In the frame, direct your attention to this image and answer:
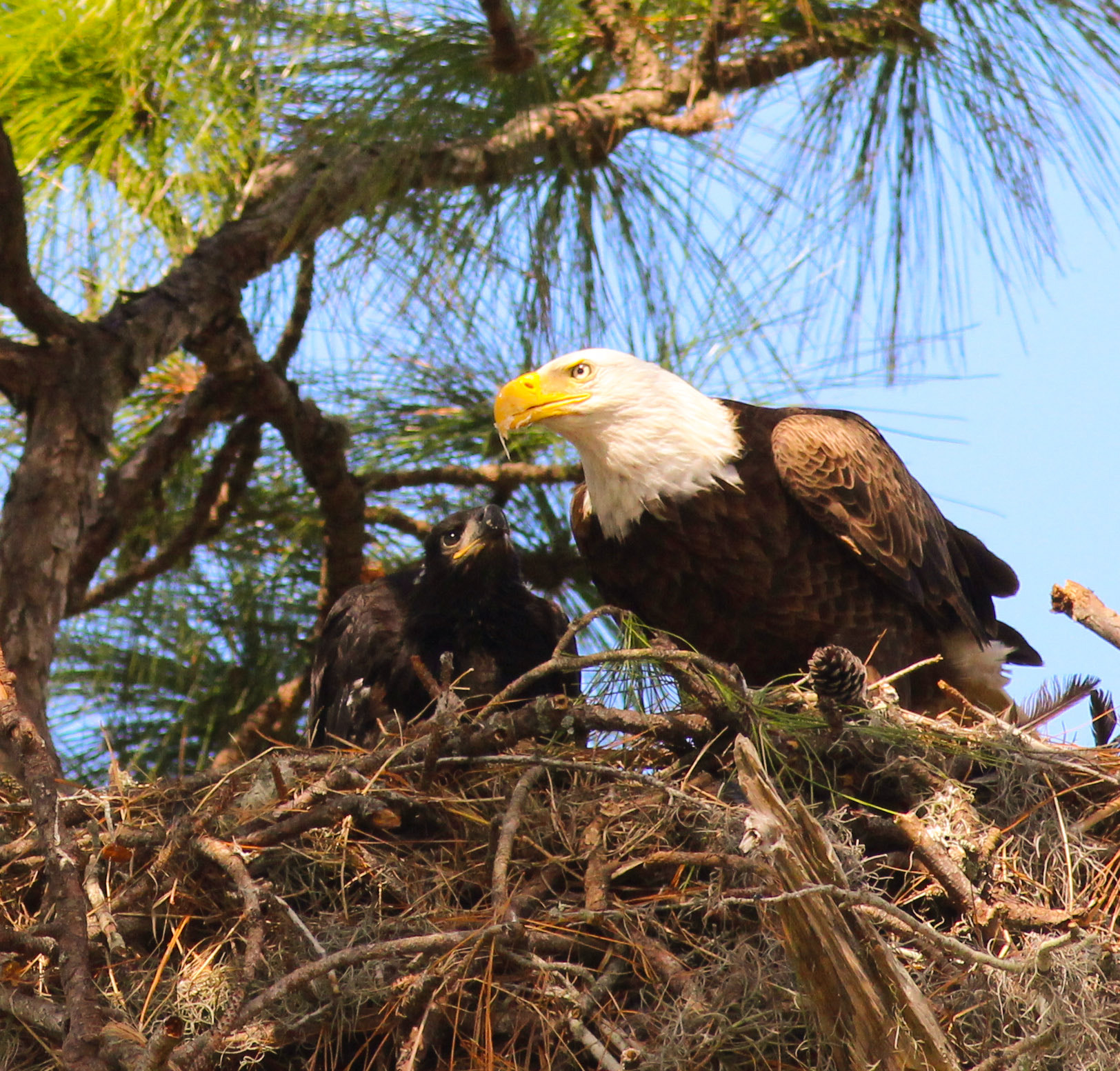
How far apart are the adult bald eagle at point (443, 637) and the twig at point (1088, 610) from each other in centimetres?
146

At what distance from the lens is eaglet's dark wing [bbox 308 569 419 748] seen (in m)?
4.64

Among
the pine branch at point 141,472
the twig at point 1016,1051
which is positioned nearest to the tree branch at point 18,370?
the pine branch at point 141,472

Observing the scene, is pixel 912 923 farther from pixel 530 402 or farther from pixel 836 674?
pixel 530 402

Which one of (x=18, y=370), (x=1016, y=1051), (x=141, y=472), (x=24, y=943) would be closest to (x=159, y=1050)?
(x=24, y=943)

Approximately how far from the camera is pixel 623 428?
13.7 ft

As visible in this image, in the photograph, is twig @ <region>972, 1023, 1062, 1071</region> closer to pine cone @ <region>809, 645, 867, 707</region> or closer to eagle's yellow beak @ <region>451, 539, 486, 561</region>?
pine cone @ <region>809, 645, 867, 707</region>

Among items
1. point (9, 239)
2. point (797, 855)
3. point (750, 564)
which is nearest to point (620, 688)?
point (750, 564)

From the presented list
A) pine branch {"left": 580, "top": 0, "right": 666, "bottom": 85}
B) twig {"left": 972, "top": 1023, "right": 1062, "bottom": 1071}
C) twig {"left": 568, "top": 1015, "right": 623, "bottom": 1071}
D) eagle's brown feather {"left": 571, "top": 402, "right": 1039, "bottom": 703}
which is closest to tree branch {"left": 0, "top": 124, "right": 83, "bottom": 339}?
eagle's brown feather {"left": 571, "top": 402, "right": 1039, "bottom": 703}

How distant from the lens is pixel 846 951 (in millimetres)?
2629

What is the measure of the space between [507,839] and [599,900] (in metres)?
0.23

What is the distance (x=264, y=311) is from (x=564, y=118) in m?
1.29

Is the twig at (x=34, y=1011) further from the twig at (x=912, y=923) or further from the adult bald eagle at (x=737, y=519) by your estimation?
the adult bald eagle at (x=737, y=519)

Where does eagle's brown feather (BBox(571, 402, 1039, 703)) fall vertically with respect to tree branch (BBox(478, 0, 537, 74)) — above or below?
below

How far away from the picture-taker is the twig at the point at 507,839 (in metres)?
3.07
